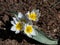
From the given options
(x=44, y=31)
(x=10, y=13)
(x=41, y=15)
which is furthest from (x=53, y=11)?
(x=10, y=13)

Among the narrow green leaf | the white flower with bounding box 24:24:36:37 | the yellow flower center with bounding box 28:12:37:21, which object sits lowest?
the narrow green leaf

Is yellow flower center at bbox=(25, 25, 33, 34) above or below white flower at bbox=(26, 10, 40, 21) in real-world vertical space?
below

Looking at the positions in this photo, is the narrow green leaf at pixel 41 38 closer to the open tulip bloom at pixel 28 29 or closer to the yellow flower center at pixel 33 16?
the open tulip bloom at pixel 28 29

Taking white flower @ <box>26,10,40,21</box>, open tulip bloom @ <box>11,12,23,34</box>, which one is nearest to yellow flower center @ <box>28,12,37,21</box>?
white flower @ <box>26,10,40,21</box>

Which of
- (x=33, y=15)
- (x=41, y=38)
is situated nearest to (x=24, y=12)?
(x=33, y=15)

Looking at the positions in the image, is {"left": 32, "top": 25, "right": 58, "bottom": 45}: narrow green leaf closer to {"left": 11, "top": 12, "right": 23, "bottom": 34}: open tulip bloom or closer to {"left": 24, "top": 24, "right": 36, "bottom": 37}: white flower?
{"left": 24, "top": 24, "right": 36, "bottom": 37}: white flower

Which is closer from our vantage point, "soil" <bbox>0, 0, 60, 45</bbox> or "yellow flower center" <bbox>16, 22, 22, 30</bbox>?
"yellow flower center" <bbox>16, 22, 22, 30</bbox>

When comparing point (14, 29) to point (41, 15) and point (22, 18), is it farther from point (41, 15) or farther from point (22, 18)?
point (41, 15)

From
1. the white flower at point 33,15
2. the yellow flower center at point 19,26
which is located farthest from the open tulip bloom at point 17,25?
the white flower at point 33,15
